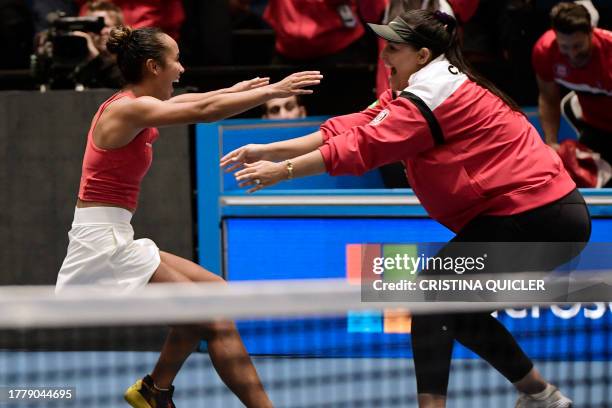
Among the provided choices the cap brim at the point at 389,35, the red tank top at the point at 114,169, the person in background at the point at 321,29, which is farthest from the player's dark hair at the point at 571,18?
the red tank top at the point at 114,169

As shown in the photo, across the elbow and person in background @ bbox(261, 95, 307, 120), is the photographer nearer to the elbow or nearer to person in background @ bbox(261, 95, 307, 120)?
person in background @ bbox(261, 95, 307, 120)

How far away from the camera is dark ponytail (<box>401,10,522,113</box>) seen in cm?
439

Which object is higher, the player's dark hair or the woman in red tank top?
the player's dark hair

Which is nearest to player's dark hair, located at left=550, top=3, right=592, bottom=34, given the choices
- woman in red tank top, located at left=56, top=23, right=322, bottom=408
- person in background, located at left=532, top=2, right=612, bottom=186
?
person in background, located at left=532, top=2, right=612, bottom=186

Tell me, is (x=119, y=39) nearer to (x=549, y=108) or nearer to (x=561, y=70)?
(x=561, y=70)

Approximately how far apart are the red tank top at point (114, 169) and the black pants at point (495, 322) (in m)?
1.22

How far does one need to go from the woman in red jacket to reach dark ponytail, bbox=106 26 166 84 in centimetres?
60

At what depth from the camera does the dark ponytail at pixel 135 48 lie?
458 centimetres

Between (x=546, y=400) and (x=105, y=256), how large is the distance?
174 cm

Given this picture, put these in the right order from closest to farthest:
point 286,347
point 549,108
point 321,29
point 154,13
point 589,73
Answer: point 286,347, point 589,73, point 549,108, point 321,29, point 154,13

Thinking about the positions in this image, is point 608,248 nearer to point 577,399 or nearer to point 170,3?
point 577,399

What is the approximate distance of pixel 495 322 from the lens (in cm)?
441

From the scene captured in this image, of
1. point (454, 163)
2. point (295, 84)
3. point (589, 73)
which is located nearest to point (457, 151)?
point (454, 163)

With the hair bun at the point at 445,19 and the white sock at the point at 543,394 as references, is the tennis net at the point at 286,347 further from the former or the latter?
the hair bun at the point at 445,19
